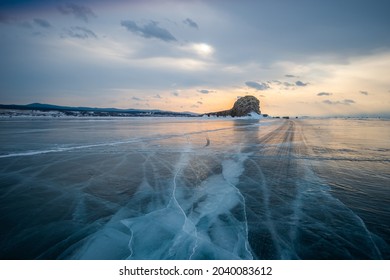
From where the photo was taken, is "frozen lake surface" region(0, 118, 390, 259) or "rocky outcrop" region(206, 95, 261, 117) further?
"rocky outcrop" region(206, 95, 261, 117)

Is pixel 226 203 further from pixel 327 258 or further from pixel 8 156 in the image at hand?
pixel 8 156

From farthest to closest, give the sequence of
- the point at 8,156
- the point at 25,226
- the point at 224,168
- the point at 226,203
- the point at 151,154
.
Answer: the point at 151,154
the point at 8,156
the point at 224,168
the point at 226,203
the point at 25,226

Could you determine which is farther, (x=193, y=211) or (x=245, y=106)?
(x=245, y=106)

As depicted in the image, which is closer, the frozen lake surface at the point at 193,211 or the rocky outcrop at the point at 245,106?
the frozen lake surface at the point at 193,211

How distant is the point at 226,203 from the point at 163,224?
1636mm

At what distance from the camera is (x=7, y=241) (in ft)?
11.5

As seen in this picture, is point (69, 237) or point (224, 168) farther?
point (224, 168)

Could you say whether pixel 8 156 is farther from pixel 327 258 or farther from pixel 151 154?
pixel 327 258

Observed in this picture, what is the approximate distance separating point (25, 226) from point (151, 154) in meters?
6.85

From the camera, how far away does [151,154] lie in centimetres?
1066

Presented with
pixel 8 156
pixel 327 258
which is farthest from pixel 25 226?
pixel 8 156

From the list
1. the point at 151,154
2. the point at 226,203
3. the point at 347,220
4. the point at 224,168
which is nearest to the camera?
the point at 347,220
